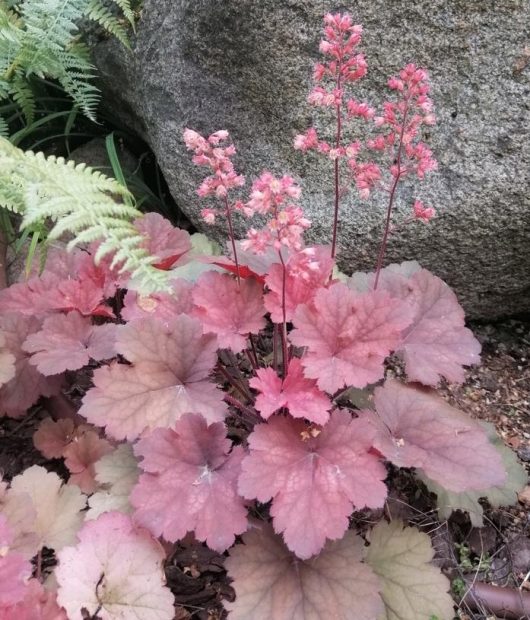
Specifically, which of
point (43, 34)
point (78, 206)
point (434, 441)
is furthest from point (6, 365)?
point (43, 34)

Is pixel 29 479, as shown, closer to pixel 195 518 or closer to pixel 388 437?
pixel 195 518

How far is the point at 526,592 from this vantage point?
155 cm

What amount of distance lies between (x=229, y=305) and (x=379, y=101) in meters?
0.88

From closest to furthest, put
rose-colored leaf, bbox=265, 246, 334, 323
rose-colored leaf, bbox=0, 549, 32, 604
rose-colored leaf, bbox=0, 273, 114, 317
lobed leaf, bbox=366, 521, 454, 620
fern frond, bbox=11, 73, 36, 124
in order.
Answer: rose-colored leaf, bbox=0, 549, 32, 604
lobed leaf, bbox=366, 521, 454, 620
rose-colored leaf, bbox=265, 246, 334, 323
rose-colored leaf, bbox=0, 273, 114, 317
fern frond, bbox=11, 73, 36, 124

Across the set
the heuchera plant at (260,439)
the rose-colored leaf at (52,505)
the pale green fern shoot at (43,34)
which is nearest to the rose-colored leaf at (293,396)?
the heuchera plant at (260,439)

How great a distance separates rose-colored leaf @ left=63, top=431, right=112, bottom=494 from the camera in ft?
5.18

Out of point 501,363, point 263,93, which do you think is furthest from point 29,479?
point 501,363

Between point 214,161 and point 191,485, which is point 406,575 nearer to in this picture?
point 191,485

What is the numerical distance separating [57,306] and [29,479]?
1.62ft

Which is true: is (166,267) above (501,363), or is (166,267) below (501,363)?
above

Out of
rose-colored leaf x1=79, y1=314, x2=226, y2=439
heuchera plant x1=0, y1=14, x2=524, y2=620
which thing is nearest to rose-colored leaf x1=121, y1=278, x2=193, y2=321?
heuchera plant x1=0, y1=14, x2=524, y2=620

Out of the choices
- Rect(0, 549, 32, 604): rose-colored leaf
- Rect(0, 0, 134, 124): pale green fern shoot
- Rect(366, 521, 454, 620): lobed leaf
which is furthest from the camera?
Rect(0, 0, 134, 124): pale green fern shoot

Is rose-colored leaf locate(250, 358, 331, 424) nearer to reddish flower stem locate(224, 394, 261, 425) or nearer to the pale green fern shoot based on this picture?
reddish flower stem locate(224, 394, 261, 425)

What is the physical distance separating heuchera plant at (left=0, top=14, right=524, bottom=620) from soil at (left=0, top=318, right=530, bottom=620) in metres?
0.15
